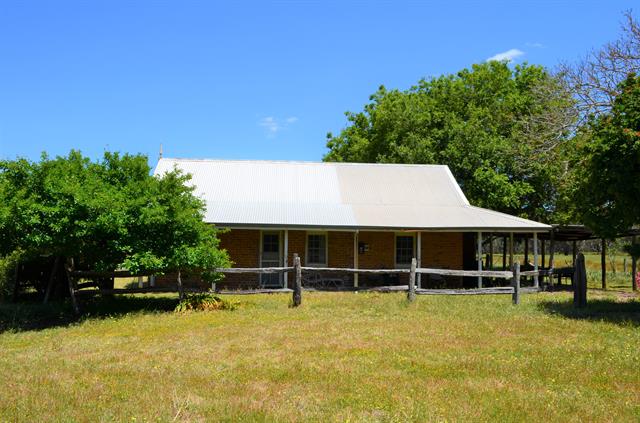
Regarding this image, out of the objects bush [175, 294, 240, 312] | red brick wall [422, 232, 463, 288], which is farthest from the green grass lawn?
red brick wall [422, 232, 463, 288]

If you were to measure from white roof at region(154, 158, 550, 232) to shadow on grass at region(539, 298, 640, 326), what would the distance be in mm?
4048

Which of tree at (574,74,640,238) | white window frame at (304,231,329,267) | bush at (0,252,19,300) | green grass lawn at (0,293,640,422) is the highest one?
tree at (574,74,640,238)

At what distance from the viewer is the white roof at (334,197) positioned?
19188mm

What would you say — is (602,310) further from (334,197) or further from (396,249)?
(334,197)

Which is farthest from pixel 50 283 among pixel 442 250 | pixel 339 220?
pixel 442 250

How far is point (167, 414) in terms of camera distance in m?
6.43

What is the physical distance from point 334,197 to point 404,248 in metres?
→ 3.35

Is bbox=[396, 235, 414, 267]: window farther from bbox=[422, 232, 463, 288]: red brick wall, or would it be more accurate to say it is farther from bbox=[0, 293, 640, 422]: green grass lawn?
bbox=[0, 293, 640, 422]: green grass lawn

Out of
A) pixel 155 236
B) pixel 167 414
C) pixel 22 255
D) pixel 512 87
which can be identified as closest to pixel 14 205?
pixel 155 236

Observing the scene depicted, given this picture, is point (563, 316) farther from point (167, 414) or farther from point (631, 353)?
point (167, 414)

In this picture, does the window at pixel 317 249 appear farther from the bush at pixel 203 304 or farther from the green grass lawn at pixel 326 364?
the green grass lawn at pixel 326 364

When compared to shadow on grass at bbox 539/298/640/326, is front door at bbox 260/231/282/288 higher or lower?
higher

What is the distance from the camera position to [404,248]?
21.3 metres

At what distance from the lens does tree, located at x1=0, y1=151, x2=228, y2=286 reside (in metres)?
12.6
